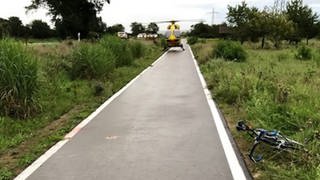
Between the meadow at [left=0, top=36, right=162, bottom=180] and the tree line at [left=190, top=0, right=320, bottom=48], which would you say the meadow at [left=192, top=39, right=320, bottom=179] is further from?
the tree line at [left=190, top=0, right=320, bottom=48]

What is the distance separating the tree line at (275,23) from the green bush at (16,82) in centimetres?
4153

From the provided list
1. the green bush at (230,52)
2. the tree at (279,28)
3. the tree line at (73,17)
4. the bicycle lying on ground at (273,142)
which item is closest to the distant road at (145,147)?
the bicycle lying on ground at (273,142)

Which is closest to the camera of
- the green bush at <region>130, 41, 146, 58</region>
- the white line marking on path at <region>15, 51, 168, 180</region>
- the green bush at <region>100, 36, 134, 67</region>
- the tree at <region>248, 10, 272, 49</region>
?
the white line marking on path at <region>15, 51, 168, 180</region>

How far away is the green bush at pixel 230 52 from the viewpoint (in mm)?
30533

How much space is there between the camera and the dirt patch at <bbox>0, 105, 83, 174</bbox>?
763 cm

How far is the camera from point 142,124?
1082cm

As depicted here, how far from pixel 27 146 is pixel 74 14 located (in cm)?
6255

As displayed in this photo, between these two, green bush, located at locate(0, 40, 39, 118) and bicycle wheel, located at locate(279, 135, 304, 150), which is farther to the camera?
green bush, located at locate(0, 40, 39, 118)

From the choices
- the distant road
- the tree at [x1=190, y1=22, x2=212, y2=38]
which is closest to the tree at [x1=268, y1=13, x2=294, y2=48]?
the distant road

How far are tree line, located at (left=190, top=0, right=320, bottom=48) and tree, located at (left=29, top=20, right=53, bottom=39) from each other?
28.0 meters

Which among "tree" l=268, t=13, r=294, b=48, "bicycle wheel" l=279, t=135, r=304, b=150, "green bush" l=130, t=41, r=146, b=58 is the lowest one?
"green bush" l=130, t=41, r=146, b=58

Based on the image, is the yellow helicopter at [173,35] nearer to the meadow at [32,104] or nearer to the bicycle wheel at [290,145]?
the meadow at [32,104]

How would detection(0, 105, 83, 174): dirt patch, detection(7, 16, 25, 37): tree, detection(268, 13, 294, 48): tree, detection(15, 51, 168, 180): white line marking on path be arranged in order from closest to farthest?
detection(15, 51, 168, 180): white line marking on path < detection(0, 105, 83, 174): dirt patch < detection(7, 16, 25, 37): tree < detection(268, 13, 294, 48): tree

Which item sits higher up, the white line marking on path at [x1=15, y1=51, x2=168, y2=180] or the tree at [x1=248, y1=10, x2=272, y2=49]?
the tree at [x1=248, y1=10, x2=272, y2=49]
